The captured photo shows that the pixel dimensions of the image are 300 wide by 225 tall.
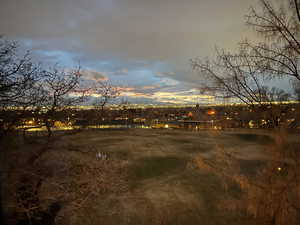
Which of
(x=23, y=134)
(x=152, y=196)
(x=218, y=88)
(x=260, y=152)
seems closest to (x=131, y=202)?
(x=152, y=196)

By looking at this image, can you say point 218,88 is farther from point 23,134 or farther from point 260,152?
point 23,134

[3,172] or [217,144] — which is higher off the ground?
[217,144]

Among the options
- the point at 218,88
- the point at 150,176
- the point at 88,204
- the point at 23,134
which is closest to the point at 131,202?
the point at 88,204

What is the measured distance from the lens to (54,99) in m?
3.34

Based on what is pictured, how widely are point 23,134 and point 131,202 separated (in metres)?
3.11

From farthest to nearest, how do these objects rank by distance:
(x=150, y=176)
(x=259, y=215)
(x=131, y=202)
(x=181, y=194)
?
(x=150, y=176)
(x=181, y=194)
(x=131, y=202)
(x=259, y=215)

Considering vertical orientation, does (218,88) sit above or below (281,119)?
above

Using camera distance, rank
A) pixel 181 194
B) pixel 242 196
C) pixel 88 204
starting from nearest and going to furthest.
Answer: pixel 242 196 < pixel 88 204 < pixel 181 194

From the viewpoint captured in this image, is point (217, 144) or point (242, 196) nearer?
point (242, 196)

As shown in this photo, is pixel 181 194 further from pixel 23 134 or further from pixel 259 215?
pixel 23 134

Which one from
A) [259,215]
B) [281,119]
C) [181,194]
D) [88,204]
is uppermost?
[281,119]

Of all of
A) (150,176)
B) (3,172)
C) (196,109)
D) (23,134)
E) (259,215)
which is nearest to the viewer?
(259,215)

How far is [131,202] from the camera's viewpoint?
15.2ft

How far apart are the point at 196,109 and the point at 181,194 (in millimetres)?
3704
